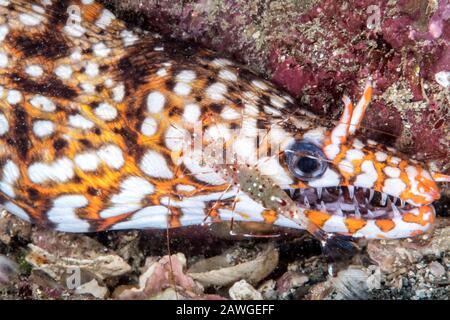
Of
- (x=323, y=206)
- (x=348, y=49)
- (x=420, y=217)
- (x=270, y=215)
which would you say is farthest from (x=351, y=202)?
(x=348, y=49)

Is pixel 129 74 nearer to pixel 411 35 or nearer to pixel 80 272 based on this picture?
pixel 80 272

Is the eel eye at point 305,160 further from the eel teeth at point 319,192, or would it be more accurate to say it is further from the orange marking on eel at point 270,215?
the orange marking on eel at point 270,215

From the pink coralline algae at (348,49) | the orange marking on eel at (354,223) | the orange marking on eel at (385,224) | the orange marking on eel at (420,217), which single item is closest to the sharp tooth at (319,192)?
the orange marking on eel at (354,223)

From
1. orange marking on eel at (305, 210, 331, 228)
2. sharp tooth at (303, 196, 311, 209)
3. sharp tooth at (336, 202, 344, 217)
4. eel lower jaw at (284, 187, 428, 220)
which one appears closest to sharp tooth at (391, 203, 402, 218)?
eel lower jaw at (284, 187, 428, 220)

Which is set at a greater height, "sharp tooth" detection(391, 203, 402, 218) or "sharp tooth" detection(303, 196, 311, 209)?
"sharp tooth" detection(391, 203, 402, 218)

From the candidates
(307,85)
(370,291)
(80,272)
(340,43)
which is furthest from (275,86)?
(80,272)

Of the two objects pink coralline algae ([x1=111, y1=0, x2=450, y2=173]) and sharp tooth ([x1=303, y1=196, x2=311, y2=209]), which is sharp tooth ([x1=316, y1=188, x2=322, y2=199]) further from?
pink coralline algae ([x1=111, y1=0, x2=450, y2=173])
